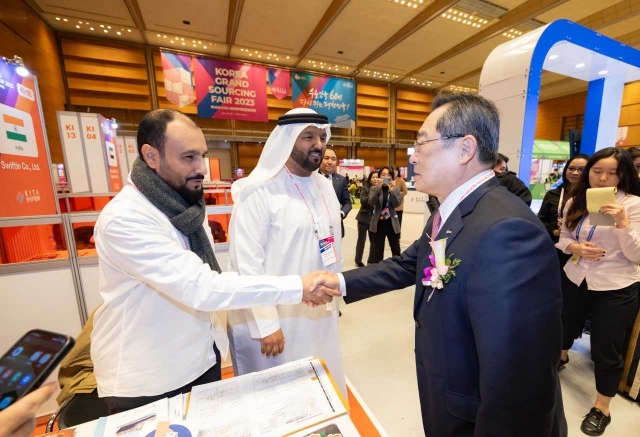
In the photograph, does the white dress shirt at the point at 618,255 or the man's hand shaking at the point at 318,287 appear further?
the white dress shirt at the point at 618,255

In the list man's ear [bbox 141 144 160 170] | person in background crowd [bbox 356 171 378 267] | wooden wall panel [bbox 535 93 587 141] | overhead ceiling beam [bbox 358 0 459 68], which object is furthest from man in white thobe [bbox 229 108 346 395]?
wooden wall panel [bbox 535 93 587 141]

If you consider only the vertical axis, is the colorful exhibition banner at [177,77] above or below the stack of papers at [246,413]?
above

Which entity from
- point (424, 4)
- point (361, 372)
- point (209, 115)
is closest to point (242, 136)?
point (209, 115)

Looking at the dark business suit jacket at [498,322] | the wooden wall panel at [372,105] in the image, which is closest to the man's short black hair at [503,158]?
the dark business suit jacket at [498,322]

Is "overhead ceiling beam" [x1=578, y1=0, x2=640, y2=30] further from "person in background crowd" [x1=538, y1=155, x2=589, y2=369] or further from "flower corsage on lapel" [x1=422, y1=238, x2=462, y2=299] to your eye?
"flower corsage on lapel" [x1=422, y1=238, x2=462, y2=299]

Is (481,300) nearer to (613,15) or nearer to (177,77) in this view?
(177,77)

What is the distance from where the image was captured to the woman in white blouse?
1.83 meters

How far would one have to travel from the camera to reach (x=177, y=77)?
411 inches

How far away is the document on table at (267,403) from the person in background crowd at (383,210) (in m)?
3.59

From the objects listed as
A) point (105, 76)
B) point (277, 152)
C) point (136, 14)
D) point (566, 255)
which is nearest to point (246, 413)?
point (277, 152)

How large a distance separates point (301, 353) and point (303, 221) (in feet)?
2.65

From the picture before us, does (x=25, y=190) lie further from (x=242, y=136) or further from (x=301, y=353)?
(x=242, y=136)

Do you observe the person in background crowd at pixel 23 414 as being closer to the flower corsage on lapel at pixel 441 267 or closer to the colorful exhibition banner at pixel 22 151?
the flower corsage on lapel at pixel 441 267

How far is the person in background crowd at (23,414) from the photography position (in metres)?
0.50
